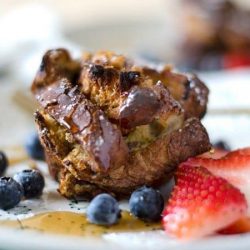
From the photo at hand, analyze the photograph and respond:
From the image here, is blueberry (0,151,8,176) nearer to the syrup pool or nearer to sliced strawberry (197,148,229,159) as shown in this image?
the syrup pool

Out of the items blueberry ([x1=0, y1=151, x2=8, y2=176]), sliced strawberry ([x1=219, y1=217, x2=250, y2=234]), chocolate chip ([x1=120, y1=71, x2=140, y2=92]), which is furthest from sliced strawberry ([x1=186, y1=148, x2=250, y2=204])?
blueberry ([x1=0, y1=151, x2=8, y2=176])

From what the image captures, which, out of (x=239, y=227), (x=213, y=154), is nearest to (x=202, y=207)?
(x=239, y=227)

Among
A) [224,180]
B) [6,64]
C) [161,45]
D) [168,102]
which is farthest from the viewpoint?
[161,45]

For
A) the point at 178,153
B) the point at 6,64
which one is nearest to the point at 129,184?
the point at 178,153

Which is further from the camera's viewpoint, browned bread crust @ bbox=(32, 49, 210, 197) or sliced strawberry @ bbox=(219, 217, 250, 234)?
browned bread crust @ bbox=(32, 49, 210, 197)

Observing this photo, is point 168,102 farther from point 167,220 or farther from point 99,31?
point 99,31

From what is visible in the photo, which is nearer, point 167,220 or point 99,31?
point 167,220

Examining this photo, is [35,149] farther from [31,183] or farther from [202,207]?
[202,207]
